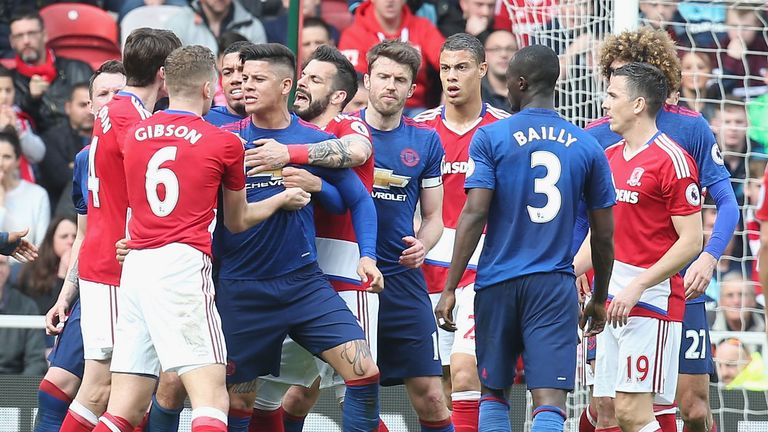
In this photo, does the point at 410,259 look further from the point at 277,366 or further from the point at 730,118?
the point at 730,118

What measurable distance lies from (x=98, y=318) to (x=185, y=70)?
1464 mm

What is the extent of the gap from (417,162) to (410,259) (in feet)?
2.06

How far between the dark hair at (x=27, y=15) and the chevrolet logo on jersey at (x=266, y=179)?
5652 mm

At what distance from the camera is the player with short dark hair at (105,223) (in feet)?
21.2

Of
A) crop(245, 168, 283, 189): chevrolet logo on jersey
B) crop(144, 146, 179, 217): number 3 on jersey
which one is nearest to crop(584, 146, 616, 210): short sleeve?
crop(245, 168, 283, 189): chevrolet logo on jersey

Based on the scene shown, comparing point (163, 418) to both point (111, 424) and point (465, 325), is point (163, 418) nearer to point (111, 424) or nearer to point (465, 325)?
point (111, 424)

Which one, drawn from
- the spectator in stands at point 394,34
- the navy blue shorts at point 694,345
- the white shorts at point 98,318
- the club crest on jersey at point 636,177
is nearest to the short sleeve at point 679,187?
the club crest on jersey at point 636,177

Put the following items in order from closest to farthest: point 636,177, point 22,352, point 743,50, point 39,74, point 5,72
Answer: point 636,177 < point 22,352 < point 743,50 < point 5,72 < point 39,74

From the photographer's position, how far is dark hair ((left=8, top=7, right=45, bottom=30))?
11.4m

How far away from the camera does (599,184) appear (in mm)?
6266

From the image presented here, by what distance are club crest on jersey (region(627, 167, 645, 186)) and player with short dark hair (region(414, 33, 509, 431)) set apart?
45.9 inches

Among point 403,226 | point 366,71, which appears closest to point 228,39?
point 366,71

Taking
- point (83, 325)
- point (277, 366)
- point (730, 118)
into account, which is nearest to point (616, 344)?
point (277, 366)

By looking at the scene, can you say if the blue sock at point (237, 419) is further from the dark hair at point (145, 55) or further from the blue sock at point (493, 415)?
the dark hair at point (145, 55)
